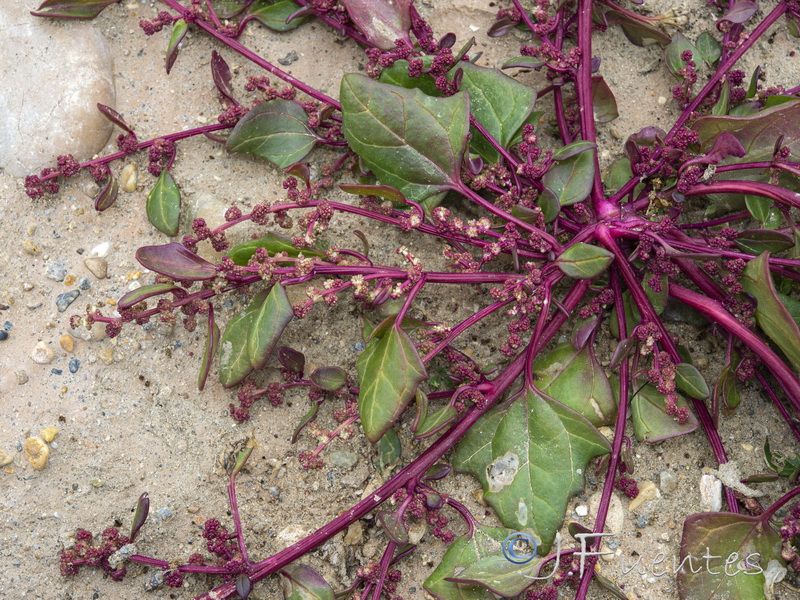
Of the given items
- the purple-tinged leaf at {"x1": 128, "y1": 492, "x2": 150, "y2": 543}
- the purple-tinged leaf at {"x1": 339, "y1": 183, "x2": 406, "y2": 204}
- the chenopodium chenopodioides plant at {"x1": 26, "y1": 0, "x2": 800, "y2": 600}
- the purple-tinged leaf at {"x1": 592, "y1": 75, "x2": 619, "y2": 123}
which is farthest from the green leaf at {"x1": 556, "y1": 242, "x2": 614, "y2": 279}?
the purple-tinged leaf at {"x1": 128, "y1": 492, "x2": 150, "y2": 543}

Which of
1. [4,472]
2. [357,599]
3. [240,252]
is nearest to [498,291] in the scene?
[240,252]

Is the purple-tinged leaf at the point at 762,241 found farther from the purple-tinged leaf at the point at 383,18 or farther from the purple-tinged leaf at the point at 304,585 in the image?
the purple-tinged leaf at the point at 304,585

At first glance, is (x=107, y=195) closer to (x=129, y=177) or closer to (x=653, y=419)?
(x=129, y=177)

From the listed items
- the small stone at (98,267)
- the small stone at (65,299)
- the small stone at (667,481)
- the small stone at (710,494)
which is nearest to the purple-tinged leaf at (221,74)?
the small stone at (98,267)

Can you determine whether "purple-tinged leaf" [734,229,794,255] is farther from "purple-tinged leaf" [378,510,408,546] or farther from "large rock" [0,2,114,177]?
"large rock" [0,2,114,177]

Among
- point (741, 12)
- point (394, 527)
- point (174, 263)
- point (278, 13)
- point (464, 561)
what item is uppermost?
point (741, 12)

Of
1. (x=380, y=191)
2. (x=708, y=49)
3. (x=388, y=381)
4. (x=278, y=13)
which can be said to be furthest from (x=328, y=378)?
(x=708, y=49)

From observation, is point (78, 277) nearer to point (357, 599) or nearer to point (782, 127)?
point (357, 599)
